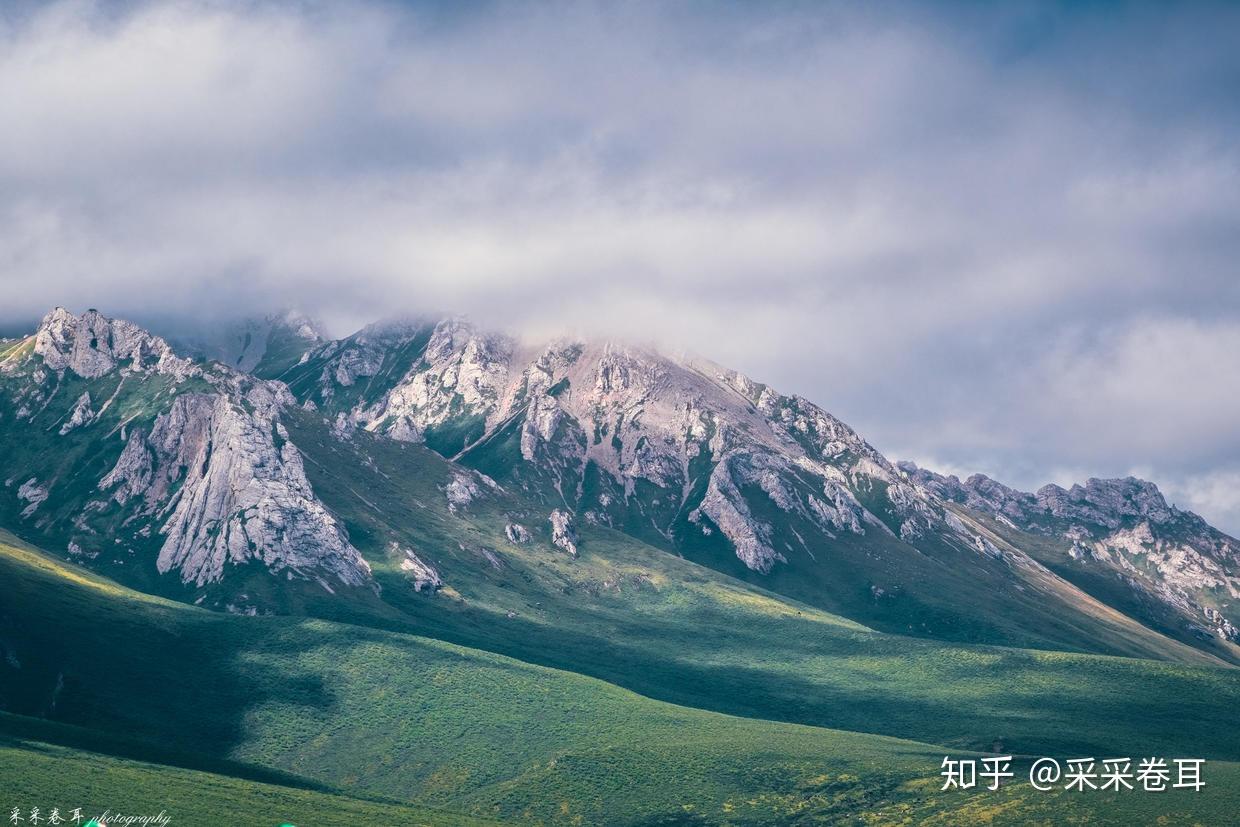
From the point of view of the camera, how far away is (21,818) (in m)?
175

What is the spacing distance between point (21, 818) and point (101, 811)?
1416 centimetres

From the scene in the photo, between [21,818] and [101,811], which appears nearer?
[21,818]

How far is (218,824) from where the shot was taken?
7667 inches

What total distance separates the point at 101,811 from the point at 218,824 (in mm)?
18849

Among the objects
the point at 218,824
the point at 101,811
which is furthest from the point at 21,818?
the point at 218,824

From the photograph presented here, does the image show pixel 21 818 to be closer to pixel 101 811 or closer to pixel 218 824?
pixel 101 811

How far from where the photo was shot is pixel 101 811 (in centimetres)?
18712

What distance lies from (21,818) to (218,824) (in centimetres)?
3155

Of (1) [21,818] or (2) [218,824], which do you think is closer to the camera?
(1) [21,818]
